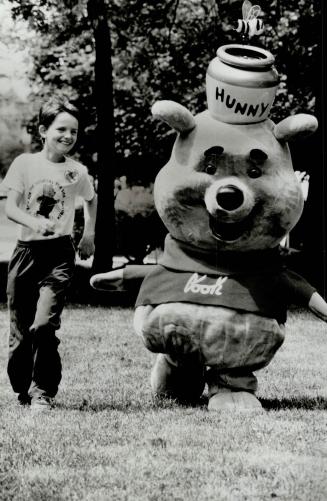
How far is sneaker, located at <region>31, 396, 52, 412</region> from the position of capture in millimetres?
5355

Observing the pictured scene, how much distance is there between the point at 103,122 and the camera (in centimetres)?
1505

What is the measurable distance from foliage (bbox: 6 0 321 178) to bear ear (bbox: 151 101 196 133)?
1023 centimetres

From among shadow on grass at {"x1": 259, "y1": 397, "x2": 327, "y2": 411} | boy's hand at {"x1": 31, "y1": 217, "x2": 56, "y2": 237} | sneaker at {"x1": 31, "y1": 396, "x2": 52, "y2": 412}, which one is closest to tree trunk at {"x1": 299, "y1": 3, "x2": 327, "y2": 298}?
shadow on grass at {"x1": 259, "y1": 397, "x2": 327, "y2": 411}

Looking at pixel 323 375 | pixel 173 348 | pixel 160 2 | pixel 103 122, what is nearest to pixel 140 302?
pixel 173 348

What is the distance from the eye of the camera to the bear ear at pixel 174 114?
5391mm

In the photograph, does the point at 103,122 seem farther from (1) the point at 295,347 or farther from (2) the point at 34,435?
(2) the point at 34,435

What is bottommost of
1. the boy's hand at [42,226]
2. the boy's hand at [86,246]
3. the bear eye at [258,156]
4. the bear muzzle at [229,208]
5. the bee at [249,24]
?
the boy's hand at [86,246]

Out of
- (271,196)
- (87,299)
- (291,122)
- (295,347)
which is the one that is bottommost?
(87,299)

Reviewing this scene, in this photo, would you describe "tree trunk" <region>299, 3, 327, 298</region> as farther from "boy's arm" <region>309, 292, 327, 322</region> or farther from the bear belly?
the bear belly

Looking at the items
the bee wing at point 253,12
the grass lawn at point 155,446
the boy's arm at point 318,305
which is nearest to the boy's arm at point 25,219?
the grass lawn at point 155,446

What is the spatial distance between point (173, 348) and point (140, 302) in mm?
393

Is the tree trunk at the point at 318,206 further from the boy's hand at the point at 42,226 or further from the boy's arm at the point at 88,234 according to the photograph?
the boy's hand at the point at 42,226

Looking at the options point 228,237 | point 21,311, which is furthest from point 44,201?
point 228,237

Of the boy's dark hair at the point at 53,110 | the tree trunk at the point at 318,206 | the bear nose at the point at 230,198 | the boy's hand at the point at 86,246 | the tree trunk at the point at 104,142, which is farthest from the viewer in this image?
the tree trunk at the point at 104,142
